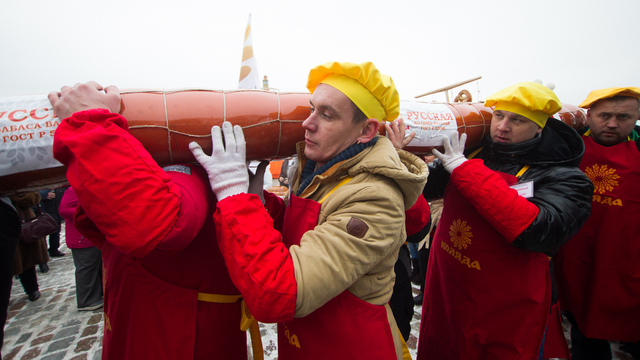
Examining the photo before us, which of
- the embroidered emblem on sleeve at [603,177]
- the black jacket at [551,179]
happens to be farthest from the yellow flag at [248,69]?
the embroidered emblem on sleeve at [603,177]

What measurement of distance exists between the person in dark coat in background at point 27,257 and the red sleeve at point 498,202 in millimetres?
6090

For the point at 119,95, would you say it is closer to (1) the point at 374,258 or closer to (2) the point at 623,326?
(1) the point at 374,258

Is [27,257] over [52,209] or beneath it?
over

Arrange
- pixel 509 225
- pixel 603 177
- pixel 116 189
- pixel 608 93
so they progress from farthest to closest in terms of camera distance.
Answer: pixel 603 177, pixel 608 93, pixel 509 225, pixel 116 189

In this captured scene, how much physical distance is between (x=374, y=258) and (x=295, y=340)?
0.65 m

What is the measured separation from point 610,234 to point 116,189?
3.83 metres

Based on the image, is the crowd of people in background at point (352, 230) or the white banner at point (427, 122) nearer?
the crowd of people in background at point (352, 230)

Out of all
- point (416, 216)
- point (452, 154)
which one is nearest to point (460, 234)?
point (416, 216)

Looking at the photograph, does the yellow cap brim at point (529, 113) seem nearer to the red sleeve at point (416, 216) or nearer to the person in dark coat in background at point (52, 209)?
the red sleeve at point (416, 216)

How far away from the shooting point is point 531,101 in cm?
194

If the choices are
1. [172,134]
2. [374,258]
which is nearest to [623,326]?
[374,258]

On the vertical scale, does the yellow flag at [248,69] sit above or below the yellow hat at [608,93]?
above

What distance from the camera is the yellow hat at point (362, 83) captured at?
4.62 ft

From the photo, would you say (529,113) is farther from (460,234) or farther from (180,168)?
(180,168)
